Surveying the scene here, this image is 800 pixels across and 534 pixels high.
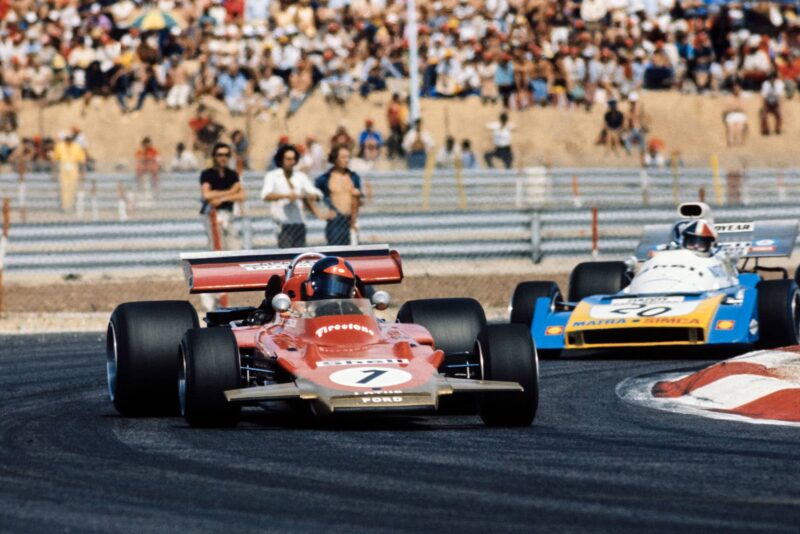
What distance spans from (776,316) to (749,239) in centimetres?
217

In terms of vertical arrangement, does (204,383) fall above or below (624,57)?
below

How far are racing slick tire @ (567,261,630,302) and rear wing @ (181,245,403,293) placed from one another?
4.62 meters

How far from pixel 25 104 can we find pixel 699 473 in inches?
1081

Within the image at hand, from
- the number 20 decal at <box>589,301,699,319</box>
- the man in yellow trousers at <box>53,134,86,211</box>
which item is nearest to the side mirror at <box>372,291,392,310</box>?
the number 20 decal at <box>589,301,699,319</box>

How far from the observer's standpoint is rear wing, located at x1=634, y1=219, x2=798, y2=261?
1622cm

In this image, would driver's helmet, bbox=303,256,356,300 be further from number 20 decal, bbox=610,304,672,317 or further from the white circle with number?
number 20 decal, bbox=610,304,672,317

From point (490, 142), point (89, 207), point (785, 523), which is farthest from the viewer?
point (490, 142)

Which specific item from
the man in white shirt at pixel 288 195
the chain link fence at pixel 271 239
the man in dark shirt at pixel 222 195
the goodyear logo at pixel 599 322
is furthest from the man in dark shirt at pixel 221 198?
the goodyear logo at pixel 599 322

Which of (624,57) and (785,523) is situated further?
(624,57)

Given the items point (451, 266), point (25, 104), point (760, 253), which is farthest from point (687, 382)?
point (25, 104)

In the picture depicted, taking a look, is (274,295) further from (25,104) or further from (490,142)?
(25,104)

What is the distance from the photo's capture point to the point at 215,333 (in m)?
9.80

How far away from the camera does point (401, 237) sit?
24375mm

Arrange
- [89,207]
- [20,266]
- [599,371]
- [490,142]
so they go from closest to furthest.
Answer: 1. [599,371]
2. [20,266]
3. [89,207]
4. [490,142]
